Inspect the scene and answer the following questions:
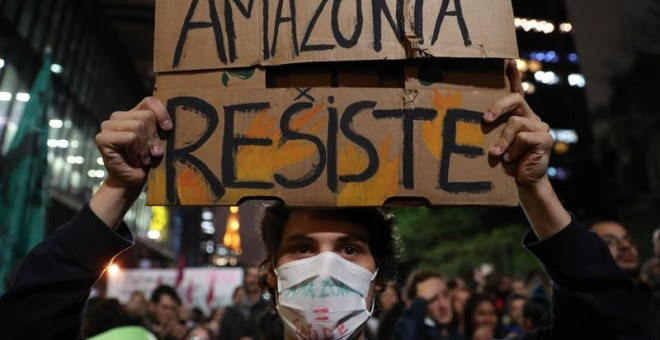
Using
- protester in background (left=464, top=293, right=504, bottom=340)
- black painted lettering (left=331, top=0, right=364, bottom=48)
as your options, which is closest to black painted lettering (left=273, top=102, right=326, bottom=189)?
black painted lettering (left=331, top=0, right=364, bottom=48)

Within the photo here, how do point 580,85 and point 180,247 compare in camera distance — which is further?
point 580,85

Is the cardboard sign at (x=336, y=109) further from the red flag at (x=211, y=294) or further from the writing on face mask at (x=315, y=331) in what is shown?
the red flag at (x=211, y=294)

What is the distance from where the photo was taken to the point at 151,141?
226 cm

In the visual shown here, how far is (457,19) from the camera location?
2.32 metres

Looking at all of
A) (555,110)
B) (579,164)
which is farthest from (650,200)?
(555,110)

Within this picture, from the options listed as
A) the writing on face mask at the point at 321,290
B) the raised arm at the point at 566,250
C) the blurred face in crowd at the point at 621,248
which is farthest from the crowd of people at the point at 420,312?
the raised arm at the point at 566,250

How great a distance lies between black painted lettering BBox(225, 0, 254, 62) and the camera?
2.34 meters

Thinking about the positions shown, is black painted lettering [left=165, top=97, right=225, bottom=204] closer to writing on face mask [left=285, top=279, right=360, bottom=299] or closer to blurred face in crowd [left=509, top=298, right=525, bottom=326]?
writing on face mask [left=285, top=279, right=360, bottom=299]

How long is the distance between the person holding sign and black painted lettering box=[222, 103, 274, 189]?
0.20 m

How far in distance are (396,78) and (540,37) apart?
7718 centimetres

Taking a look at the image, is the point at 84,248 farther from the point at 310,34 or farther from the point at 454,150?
the point at 454,150

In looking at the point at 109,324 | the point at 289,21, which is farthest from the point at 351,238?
the point at 109,324

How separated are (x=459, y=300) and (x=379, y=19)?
670cm

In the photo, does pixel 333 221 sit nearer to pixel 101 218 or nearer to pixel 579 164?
pixel 101 218
